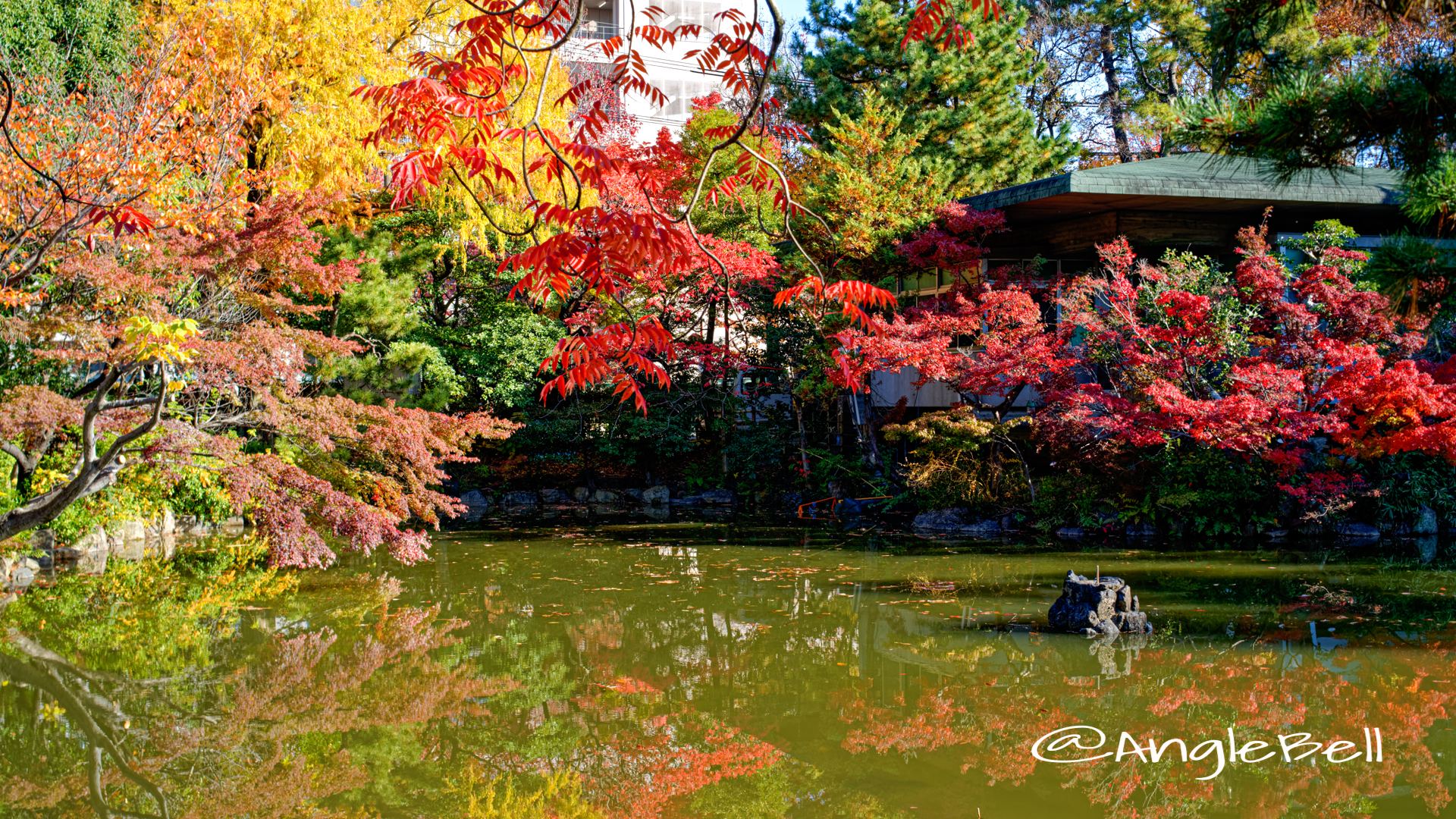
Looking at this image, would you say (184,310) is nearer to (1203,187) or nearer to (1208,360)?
(1208,360)

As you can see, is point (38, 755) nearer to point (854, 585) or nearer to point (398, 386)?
point (854, 585)

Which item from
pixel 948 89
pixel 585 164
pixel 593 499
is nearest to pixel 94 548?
pixel 593 499

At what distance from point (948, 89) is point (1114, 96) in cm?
708

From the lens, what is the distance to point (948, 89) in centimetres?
1596

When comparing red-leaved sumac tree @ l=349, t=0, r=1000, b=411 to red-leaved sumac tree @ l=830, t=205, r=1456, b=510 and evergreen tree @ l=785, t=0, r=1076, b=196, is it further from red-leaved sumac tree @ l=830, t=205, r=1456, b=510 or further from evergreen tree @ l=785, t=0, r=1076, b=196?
evergreen tree @ l=785, t=0, r=1076, b=196

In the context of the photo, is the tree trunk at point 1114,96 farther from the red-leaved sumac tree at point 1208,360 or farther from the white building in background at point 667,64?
the white building in background at point 667,64

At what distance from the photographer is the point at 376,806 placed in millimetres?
3773

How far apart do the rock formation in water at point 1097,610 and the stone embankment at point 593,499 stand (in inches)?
309

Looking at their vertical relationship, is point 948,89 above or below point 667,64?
below

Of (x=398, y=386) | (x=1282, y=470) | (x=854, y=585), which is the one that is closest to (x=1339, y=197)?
(x=1282, y=470)

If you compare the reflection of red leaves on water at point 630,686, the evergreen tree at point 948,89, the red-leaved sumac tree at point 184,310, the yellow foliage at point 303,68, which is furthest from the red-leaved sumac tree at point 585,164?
the evergreen tree at point 948,89

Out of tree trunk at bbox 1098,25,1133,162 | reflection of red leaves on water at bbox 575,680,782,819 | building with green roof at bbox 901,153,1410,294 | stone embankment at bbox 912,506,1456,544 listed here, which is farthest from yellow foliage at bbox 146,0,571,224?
tree trunk at bbox 1098,25,1133,162

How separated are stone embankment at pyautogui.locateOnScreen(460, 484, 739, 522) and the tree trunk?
1267 cm

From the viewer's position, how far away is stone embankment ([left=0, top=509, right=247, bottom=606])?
7910mm
